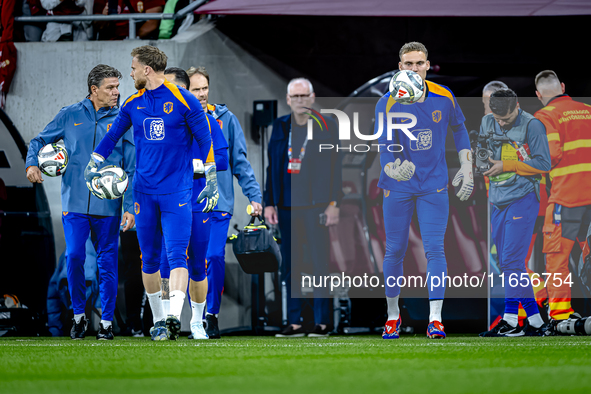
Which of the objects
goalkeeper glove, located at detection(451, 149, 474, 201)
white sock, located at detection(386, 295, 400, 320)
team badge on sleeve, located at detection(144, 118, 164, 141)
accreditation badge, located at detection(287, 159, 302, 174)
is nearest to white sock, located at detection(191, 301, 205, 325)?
team badge on sleeve, located at detection(144, 118, 164, 141)

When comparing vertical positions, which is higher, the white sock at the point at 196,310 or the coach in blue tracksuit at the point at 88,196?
the coach in blue tracksuit at the point at 88,196

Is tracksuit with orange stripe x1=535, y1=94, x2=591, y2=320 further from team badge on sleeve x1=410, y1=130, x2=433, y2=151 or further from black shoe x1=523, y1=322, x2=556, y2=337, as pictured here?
team badge on sleeve x1=410, y1=130, x2=433, y2=151

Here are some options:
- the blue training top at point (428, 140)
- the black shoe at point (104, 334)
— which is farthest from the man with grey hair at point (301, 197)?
the black shoe at point (104, 334)

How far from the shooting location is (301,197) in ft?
19.5

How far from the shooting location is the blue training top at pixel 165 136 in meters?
4.54

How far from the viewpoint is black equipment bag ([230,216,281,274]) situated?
5.57 m

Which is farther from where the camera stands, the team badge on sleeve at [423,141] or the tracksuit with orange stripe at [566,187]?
the tracksuit with orange stripe at [566,187]

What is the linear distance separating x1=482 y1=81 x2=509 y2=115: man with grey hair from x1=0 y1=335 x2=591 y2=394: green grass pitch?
2.57m

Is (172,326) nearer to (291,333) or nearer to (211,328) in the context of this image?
(211,328)

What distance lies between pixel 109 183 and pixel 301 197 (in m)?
1.75

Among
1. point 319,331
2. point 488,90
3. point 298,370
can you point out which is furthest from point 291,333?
point 298,370

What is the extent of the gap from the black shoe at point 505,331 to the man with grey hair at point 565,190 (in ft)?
1.86

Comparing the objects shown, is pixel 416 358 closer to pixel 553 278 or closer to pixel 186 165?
pixel 186 165

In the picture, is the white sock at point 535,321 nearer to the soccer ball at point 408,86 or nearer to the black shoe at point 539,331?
the black shoe at point 539,331
